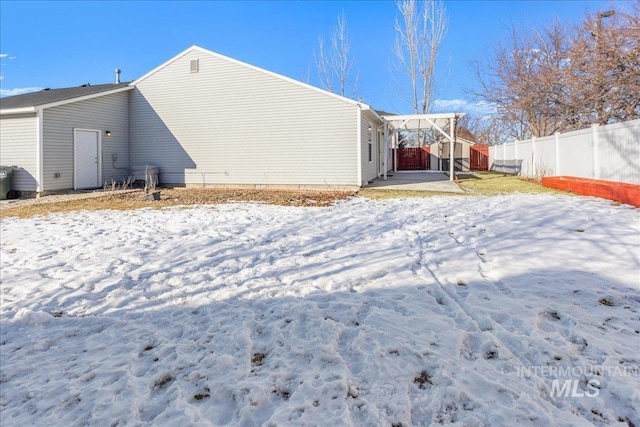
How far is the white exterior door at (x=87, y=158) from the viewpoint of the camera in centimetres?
1271

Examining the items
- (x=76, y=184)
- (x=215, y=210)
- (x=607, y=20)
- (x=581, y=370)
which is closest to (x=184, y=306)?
(x=581, y=370)

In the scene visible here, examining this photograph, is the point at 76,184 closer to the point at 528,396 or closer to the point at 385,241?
the point at 385,241

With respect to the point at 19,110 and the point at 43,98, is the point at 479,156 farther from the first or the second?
the point at 19,110

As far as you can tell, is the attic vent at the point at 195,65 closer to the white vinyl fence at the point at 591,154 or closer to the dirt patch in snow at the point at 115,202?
the dirt patch in snow at the point at 115,202

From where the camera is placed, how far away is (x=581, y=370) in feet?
6.71

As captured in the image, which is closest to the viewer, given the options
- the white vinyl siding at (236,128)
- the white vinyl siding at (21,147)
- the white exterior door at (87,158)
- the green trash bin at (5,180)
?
the green trash bin at (5,180)

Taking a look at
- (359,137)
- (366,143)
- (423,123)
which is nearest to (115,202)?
(359,137)

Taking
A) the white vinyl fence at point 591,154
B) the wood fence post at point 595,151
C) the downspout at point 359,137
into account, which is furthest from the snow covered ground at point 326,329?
the downspout at point 359,137

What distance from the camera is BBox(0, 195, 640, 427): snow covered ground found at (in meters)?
1.88

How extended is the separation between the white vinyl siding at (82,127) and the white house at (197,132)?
0.03 metres

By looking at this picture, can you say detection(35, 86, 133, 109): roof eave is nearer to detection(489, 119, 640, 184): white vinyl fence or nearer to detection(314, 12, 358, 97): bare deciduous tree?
detection(489, 119, 640, 184): white vinyl fence

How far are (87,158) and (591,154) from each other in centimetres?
1630

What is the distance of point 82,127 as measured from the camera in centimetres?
1277

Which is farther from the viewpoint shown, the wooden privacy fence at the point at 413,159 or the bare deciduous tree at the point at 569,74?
the wooden privacy fence at the point at 413,159
